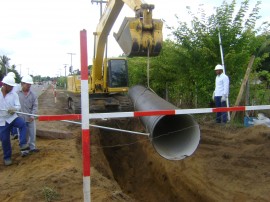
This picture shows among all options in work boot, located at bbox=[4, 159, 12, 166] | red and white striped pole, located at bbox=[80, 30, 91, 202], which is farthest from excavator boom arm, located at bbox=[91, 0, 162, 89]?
work boot, located at bbox=[4, 159, 12, 166]

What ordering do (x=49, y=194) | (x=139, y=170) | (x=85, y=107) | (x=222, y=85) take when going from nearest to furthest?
(x=85, y=107) → (x=49, y=194) → (x=139, y=170) → (x=222, y=85)

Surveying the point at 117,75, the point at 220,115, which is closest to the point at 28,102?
the point at 117,75

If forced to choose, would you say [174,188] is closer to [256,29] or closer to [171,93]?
[256,29]

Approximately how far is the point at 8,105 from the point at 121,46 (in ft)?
9.39

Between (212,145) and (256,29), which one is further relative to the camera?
(256,29)

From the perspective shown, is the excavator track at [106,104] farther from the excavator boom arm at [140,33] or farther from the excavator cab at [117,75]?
the excavator boom arm at [140,33]

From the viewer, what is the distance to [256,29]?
39.0 ft

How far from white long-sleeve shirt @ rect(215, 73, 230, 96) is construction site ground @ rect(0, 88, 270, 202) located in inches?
41.3

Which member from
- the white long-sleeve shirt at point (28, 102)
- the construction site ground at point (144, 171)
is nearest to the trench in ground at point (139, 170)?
the construction site ground at point (144, 171)

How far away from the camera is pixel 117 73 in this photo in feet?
39.4

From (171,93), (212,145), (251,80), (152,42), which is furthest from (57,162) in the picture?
(171,93)

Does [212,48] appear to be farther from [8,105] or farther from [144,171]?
[8,105]

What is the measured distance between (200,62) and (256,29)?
7.27 ft

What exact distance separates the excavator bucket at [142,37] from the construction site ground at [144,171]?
2.42 metres
